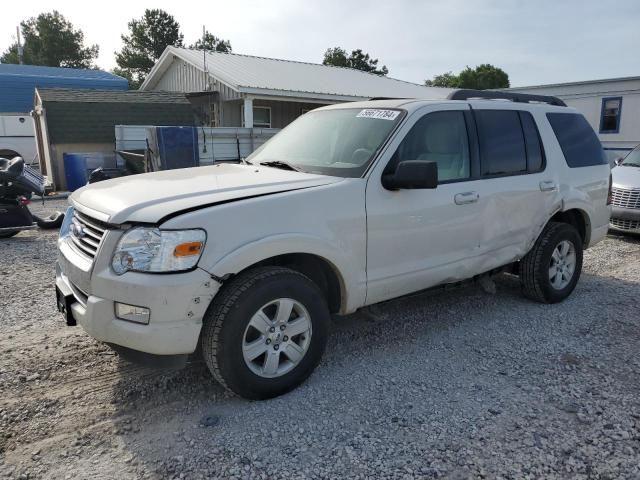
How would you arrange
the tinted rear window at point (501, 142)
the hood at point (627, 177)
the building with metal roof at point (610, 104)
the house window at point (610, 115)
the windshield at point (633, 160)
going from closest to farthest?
1. the tinted rear window at point (501, 142)
2. the hood at point (627, 177)
3. the windshield at point (633, 160)
4. the building with metal roof at point (610, 104)
5. the house window at point (610, 115)

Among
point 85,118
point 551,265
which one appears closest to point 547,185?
point 551,265

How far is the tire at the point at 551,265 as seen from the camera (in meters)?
4.92

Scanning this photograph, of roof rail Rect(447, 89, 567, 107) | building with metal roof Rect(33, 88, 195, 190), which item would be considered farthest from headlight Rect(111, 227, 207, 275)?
building with metal roof Rect(33, 88, 195, 190)

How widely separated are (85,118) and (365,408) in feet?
50.9

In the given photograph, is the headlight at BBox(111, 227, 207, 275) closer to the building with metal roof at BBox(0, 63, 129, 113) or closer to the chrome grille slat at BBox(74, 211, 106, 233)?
the chrome grille slat at BBox(74, 211, 106, 233)

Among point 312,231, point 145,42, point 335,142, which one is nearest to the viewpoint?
point 312,231

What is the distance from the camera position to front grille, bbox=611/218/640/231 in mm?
8195

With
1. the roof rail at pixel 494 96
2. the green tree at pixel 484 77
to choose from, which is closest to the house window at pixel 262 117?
the roof rail at pixel 494 96

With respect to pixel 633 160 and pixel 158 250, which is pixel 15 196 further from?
pixel 633 160

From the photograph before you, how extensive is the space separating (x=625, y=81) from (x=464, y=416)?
62.3 ft

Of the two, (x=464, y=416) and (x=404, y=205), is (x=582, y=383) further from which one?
(x=404, y=205)

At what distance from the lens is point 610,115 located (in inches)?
746

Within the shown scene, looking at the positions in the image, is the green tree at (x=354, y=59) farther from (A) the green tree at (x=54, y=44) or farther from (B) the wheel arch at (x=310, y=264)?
(B) the wheel arch at (x=310, y=264)

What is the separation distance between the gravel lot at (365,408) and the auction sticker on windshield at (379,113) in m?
1.52
